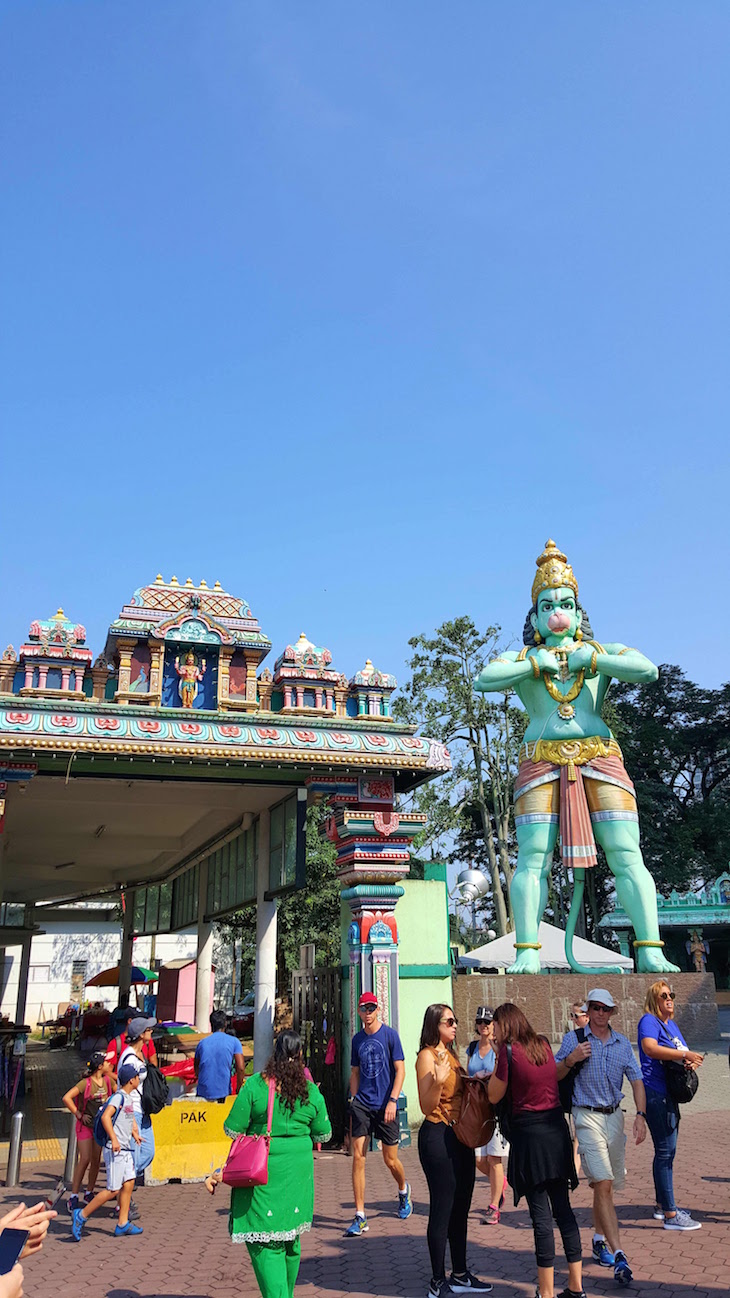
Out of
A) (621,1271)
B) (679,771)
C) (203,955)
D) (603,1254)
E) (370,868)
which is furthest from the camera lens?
(679,771)

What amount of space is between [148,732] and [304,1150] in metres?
6.08

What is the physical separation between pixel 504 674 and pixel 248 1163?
37.9ft

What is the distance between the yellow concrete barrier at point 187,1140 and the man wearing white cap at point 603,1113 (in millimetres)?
3865

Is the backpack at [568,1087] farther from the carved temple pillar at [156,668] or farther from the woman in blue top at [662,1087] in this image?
the carved temple pillar at [156,668]

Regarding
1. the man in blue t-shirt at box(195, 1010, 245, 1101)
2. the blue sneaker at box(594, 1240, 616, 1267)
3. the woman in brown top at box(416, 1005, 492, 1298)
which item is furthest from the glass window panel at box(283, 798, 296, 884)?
the woman in brown top at box(416, 1005, 492, 1298)

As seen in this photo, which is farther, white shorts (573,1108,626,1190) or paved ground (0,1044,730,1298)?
paved ground (0,1044,730,1298)

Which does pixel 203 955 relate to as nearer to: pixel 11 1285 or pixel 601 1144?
pixel 601 1144

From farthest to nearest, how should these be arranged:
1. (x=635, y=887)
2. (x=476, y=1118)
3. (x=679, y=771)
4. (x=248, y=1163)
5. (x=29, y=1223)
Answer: (x=679, y=771), (x=635, y=887), (x=476, y=1118), (x=248, y=1163), (x=29, y=1223)

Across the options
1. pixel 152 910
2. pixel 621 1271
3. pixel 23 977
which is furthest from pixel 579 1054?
pixel 23 977

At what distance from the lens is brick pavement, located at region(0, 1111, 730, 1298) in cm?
555

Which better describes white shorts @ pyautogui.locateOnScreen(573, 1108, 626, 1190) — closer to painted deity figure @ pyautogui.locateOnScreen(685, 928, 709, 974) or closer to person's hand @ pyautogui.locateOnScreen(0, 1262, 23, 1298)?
person's hand @ pyautogui.locateOnScreen(0, 1262, 23, 1298)

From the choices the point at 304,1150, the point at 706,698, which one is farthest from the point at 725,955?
the point at 304,1150

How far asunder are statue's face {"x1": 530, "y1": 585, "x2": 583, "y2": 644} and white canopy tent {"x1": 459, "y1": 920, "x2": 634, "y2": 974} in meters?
5.25

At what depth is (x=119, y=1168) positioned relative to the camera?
6977 millimetres
